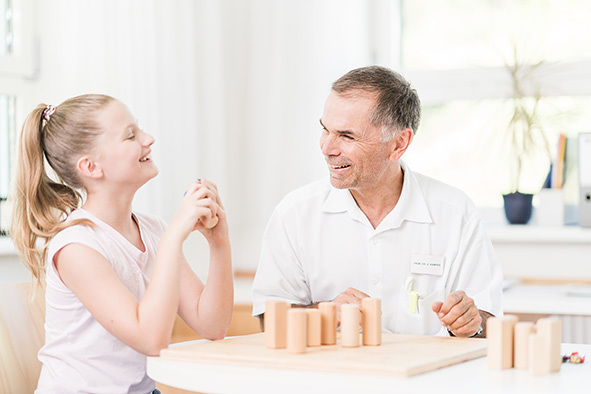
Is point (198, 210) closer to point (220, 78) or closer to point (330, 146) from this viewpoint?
point (330, 146)

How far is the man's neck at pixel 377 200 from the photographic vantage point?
79.4 inches

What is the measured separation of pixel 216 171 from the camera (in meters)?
2.95

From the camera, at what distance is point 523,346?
1274mm

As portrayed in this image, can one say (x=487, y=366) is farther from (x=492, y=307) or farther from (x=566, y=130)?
(x=566, y=130)

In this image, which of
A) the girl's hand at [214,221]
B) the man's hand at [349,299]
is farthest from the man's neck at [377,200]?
the girl's hand at [214,221]

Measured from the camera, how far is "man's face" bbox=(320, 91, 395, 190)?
1966 mm

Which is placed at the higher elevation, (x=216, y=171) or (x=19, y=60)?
(x=19, y=60)

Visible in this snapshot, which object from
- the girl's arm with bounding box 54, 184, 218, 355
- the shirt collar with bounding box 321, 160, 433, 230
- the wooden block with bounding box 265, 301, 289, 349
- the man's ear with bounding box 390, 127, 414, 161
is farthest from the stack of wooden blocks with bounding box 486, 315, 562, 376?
A: the man's ear with bounding box 390, 127, 414, 161

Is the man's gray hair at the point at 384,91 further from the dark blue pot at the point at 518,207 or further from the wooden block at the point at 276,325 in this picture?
the dark blue pot at the point at 518,207

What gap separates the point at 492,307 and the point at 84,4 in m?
1.49

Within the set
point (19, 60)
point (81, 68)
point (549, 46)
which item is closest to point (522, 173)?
point (549, 46)

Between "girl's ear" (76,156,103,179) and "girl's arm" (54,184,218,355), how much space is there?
0.18 meters

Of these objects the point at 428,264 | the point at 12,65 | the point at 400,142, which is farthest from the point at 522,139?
the point at 12,65

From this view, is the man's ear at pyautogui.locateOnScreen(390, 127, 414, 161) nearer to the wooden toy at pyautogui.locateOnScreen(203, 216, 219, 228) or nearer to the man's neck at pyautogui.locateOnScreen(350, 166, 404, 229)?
the man's neck at pyautogui.locateOnScreen(350, 166, 404, 229)
